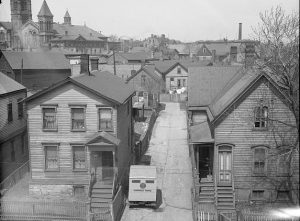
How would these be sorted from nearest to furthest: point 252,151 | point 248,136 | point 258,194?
point 248,136 < point 252,151 < point 258,194

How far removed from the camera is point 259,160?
23422mm

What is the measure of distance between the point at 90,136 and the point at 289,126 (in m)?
12.4

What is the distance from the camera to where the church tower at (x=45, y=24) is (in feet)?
377

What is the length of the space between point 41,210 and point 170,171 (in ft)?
39.0

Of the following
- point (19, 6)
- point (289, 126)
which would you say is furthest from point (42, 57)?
point (19, 6)

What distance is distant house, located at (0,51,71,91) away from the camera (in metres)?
48.9

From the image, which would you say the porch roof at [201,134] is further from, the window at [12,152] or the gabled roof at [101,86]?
the window at [12,152]

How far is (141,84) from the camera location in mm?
63500

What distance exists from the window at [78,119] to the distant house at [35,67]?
26.8 m

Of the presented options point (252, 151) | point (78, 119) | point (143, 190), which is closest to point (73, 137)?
point (78, 119)

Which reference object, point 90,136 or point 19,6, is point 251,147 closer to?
point 90,136

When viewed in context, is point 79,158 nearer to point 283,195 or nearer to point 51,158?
point 51,158

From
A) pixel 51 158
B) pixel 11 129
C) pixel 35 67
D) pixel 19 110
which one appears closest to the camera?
pixel 51 158

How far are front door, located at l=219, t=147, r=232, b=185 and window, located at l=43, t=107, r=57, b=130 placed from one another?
1101cm
